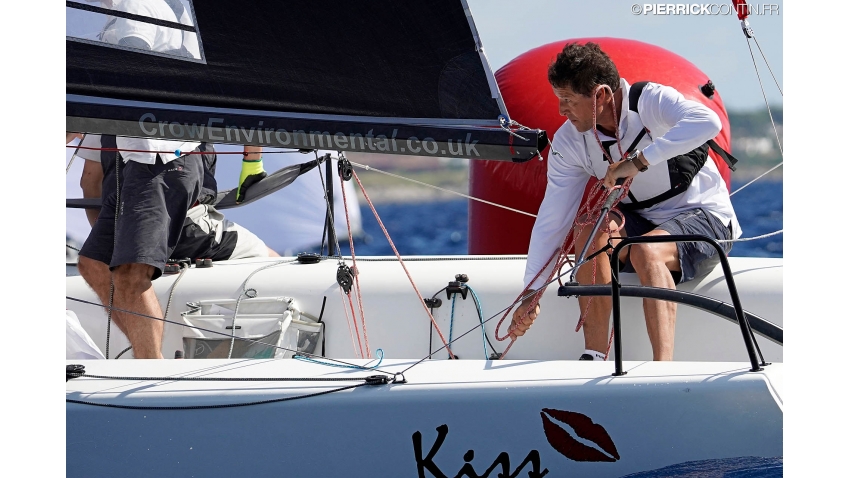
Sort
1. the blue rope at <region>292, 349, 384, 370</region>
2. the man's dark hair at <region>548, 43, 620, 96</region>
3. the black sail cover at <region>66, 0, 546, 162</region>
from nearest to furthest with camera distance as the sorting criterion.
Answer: the black sail cover at <region>66, 0, 546, 162</region> → the blue rope at <region>292, 349, 384, 370</region> → the man's dark hair at <region>548, 43, 620, 96</region>

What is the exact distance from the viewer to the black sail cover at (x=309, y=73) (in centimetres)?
230

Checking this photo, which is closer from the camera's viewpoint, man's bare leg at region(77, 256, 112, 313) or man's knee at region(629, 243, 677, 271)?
man's knee at region(629, 243, 677, 271)

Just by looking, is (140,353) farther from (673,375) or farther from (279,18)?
(673,375)

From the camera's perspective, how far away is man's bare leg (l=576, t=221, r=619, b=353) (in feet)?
10.4

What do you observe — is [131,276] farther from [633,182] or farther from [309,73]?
[633,182]

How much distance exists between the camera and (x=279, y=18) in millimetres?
2383

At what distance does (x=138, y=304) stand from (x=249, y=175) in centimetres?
117

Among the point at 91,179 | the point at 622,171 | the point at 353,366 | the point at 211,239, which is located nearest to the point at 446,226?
the point at 211,239

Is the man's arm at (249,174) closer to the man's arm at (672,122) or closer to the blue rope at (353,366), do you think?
the blue rope at (353,366)

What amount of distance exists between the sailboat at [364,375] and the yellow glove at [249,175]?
1.71 metres

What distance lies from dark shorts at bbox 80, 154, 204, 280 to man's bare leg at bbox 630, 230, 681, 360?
5.08 ft

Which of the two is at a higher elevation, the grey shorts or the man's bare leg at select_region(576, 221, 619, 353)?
the grey shorts

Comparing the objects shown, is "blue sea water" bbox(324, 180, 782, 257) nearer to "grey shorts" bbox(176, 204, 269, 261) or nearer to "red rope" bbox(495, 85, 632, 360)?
"grey shorts" bbox(176, 204, 269, 261)

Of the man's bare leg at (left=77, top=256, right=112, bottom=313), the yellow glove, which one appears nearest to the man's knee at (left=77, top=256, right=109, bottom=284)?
the man's bare leg at (left=77, top=256, right=112, bottom=313)
